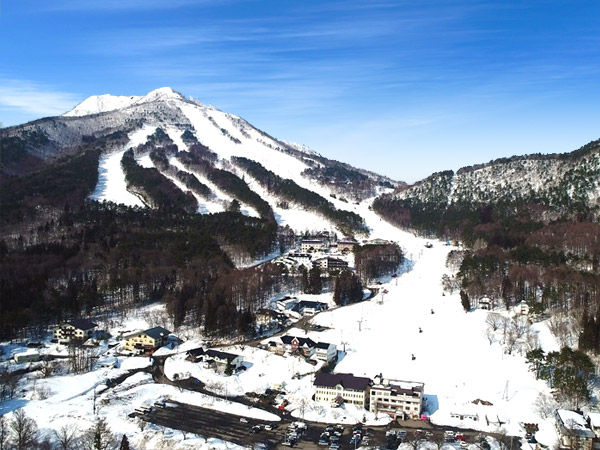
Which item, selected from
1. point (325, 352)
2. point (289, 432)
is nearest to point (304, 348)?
point (325, 352)

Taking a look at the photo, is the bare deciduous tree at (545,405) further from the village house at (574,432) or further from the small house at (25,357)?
the small house at (25,357)

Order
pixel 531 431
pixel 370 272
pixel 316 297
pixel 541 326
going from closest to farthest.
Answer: pixel 531 431 < pixel 541 326 < pixel 316 297 < pixel 370 272

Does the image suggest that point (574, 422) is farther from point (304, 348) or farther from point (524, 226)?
point (524, 226)

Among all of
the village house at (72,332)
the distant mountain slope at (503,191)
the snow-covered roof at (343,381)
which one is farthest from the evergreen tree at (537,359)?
the distant mountain slope at (503,191)

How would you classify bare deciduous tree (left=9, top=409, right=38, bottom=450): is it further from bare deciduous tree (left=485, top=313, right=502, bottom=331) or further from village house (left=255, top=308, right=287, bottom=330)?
bare deciduous tree (left=485, top=313, right=502, bottom=331)

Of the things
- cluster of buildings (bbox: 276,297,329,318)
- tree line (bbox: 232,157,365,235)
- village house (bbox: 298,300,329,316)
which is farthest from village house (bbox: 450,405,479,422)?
tree line (bbox: 232,157,365,235)

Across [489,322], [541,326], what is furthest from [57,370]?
[541,326]

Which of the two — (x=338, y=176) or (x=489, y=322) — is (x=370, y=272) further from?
(x=338, y=176)
